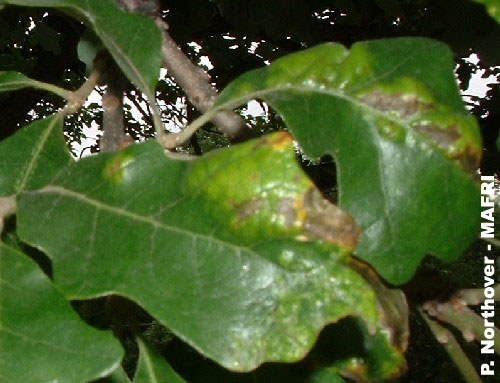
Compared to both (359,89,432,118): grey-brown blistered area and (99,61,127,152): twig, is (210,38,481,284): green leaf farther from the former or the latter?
(99,61,127,152): twig

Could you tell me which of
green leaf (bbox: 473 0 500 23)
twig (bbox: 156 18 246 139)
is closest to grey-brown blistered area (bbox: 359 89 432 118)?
green leaf (bbox: 473 0 500 23)

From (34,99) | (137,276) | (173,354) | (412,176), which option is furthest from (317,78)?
(34,99)

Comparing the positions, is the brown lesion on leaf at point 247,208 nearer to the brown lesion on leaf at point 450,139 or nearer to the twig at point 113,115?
the brown lesion on leaf at point 450,139

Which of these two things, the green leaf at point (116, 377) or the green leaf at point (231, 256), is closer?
the green leaf at point (231, 256)

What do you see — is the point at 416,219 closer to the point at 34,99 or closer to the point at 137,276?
the point at 137,276

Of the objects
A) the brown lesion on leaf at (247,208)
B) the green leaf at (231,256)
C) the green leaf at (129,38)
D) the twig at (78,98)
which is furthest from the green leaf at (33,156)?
the brown lesion on leaf at (247,208)

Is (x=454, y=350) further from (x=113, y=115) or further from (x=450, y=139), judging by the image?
(x=113, y=115)
